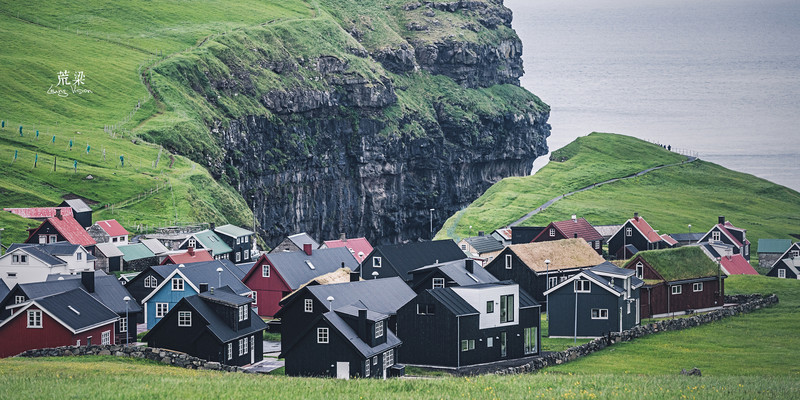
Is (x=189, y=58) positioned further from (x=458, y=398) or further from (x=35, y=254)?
(x=458, y=398)

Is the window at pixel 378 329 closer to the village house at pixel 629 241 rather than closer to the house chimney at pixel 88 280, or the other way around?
the house chimney at pixel 88 280

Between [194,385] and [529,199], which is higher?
[529,199]

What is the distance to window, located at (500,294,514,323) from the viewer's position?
74.6 meters

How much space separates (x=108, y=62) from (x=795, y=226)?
381ft

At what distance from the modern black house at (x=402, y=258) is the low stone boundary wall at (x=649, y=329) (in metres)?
20.4

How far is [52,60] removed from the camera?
192 meters

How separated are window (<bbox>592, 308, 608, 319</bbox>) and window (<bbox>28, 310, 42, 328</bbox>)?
37.5 metres

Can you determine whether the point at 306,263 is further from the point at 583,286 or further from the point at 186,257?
the point at 583,286

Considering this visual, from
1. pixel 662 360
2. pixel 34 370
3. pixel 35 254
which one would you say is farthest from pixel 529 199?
pixel 34 370

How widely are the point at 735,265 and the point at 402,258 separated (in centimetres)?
4642


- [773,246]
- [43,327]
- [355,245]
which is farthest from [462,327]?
[773,246]

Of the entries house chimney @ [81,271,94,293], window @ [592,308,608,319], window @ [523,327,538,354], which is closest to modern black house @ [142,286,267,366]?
house chimney @ [81,271,94,293]

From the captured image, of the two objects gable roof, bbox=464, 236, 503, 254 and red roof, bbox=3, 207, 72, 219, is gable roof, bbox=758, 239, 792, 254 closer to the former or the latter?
gable roof, bbox=464, 236, 503, 254

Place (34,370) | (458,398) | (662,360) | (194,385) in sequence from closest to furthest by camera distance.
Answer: (458,398) → (194,385) → (34,370) → (662,360)
